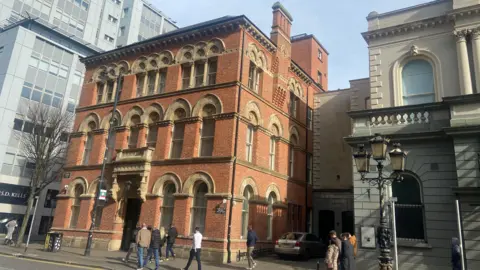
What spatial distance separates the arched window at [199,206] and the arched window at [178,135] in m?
2.70

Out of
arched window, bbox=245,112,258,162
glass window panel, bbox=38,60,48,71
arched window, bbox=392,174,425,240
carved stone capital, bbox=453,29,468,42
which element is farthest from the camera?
glass window panel, bbox=38,60,48,71

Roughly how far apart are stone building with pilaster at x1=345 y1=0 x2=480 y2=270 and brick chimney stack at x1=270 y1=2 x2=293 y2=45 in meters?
8.16

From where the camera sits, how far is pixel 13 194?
38.4m

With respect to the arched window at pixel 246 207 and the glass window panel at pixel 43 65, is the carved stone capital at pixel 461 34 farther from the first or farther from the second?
the glass window panel at pixel 43 65

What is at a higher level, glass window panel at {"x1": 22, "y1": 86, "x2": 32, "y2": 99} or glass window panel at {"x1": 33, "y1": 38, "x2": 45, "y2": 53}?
glass window panel at {"x1": 33, "y1": 38, "x2": 45, "y2": 53}

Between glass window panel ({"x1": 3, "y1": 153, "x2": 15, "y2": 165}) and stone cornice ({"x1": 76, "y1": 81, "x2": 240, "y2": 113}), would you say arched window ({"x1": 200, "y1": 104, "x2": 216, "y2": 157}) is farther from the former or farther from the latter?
glass window panel ({"x1": 3, "y1": 153, "x2": 15, "y2": 165})

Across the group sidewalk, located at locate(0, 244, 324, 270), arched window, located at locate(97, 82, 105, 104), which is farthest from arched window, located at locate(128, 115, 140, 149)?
sidewalk, located at locate(0, 244, 324, 270)

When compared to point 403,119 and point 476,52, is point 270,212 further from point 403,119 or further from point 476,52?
A: point 476,52

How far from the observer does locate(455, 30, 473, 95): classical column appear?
16.0 m

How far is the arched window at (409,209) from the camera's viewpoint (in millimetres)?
14180

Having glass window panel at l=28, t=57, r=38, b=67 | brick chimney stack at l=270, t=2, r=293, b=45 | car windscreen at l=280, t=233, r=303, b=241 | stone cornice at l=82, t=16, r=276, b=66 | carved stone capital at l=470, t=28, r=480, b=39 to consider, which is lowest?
car windscreen at l=280, t=233, r=303, b=241

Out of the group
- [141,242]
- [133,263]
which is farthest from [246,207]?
[141,242]

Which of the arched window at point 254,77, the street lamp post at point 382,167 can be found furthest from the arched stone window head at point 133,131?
the street lamp post at point 382,167

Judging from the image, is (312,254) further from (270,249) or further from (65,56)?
(65,56)
